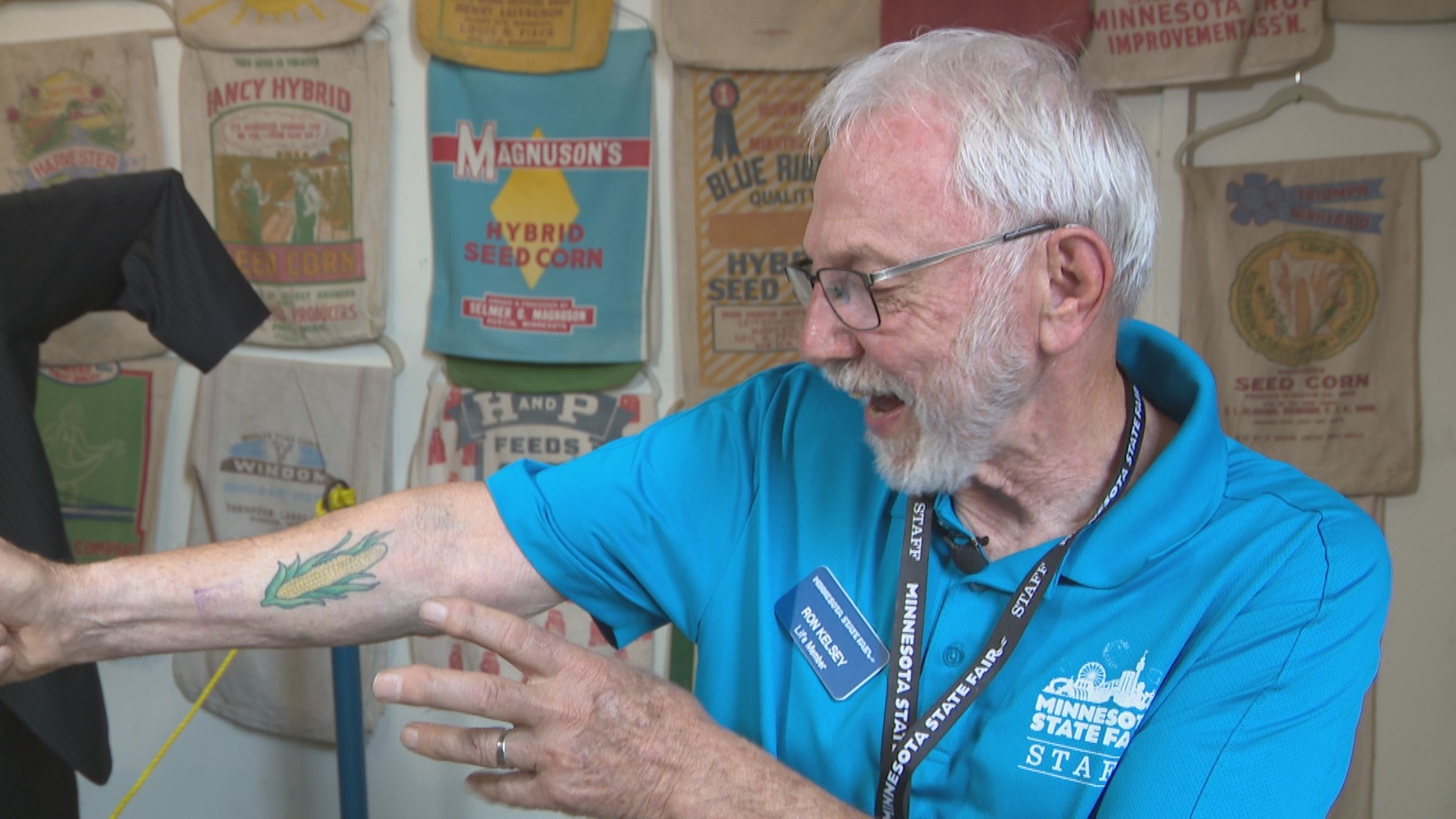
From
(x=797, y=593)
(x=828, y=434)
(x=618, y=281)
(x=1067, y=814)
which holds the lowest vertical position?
(x=1067, y=814)

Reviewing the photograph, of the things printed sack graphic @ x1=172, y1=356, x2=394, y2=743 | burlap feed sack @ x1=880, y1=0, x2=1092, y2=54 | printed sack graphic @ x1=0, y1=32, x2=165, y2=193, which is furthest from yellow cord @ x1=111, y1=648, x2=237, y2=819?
burlap feed sack @ x1=880, y1=0, x2=1092, y2=54

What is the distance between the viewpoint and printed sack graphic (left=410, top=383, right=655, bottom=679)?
194 centimetres

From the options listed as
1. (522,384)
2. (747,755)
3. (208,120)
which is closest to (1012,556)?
(747,755)

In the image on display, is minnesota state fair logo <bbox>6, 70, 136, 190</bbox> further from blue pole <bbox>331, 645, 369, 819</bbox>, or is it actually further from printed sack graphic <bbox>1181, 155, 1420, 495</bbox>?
printed sack graphic <bbox>1181, 155, 1420, 495</bbox>

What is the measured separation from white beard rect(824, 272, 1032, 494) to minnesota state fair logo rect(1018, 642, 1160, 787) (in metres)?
0.19

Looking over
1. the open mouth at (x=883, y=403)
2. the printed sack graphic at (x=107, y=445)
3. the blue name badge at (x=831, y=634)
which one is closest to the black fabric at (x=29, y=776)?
the printed sack graphic at (x=107, y=445)

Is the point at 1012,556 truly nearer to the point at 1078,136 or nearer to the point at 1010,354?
the point at 1010,354

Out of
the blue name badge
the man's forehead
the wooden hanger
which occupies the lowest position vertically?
the blue name badge

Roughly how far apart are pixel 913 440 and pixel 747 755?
291mm

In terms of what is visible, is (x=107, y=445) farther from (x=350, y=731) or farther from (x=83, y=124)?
(x=350, y=731)

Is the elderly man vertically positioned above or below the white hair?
below

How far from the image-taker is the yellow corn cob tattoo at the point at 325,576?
0.96m

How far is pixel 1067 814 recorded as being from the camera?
2.59ft

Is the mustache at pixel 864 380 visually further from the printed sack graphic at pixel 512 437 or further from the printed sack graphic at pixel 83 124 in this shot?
the printed sack graphic at pixel 83 124
